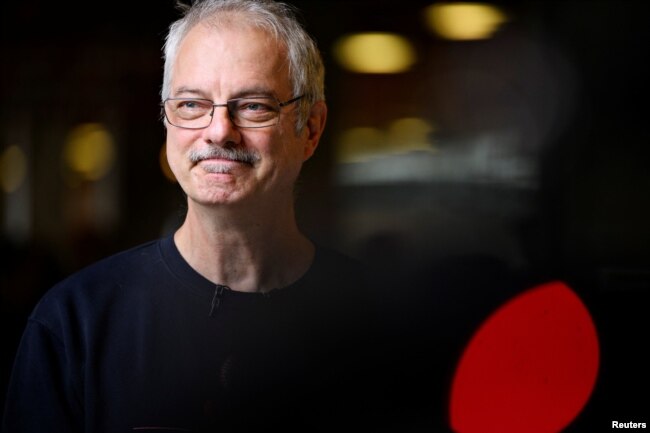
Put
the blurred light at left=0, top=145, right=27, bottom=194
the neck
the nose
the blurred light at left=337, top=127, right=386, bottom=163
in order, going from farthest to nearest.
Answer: the blurred light at left=0, top=145, right=27, bottom=194 → the blurred light at left=337, top=127, right=386, bottom=163 → the neck → the nose

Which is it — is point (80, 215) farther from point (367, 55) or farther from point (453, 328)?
point (453, 328)

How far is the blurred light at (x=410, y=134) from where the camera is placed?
1.73 m

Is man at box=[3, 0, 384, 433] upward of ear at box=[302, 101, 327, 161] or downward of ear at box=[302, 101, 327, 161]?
downward

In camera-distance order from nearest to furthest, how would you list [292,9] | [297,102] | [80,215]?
[297,102] → [292,9] → [80,215]

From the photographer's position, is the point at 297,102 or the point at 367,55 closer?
the point at 297,102

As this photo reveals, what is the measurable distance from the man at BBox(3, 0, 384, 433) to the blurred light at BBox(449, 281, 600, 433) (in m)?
0.31

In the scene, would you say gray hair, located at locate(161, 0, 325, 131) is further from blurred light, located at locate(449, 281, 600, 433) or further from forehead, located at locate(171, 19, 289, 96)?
blurred light, located at locate(449, 281, 600, 433)

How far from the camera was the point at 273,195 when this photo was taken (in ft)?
5.35

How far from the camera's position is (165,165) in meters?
1.73

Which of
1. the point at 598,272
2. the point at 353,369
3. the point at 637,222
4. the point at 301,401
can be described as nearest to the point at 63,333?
the point at 301,401

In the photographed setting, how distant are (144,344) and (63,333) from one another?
0.69 ft

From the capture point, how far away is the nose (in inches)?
58.6

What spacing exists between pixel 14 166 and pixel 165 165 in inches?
18.6

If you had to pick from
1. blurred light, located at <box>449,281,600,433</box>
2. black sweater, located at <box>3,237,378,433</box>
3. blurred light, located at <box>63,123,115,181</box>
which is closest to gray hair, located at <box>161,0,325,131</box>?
blurred light, located at <box>63,123,115,181</box>
